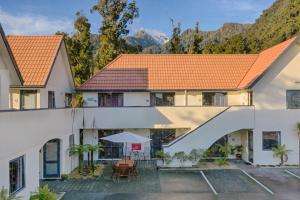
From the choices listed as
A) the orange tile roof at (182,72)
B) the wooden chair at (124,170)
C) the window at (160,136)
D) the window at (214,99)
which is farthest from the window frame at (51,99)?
the window at (214,99)

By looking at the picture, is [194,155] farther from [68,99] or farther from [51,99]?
[68,99]

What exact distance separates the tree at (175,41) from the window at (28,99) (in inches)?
1269

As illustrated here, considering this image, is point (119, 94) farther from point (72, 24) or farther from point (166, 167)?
point (72, 24)

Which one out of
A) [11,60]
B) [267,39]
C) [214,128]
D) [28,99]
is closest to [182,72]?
A: [214,128]

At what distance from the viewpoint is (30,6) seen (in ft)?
104

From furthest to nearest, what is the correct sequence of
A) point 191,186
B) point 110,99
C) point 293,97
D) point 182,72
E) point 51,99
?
point 182,72
point 110,99
point 293,97
point 51,99
point 191,186

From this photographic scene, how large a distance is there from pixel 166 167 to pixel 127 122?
174 inches

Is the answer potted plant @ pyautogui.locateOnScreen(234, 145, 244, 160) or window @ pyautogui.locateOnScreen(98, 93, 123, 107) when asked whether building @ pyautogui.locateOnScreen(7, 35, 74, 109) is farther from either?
potted plant @ pyautogui.locateOnScreen(234, 145, 244, 160)

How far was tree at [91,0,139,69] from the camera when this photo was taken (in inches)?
1750

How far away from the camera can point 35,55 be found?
23938 millimetres

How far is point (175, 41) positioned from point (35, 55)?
31.6 m

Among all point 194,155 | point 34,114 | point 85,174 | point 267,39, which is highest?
point 267,39

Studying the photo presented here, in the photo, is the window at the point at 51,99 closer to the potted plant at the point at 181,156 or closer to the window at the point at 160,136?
the window at the point at 160,136

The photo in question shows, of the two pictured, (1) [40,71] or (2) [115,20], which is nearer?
(1) [40,71]
